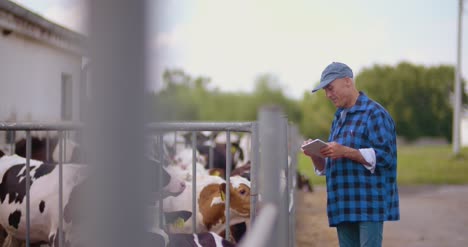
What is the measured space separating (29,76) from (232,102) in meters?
78.9

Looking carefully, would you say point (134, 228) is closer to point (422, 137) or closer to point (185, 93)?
point (185, 93)

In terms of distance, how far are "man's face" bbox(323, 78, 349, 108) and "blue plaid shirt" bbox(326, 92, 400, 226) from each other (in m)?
0.06

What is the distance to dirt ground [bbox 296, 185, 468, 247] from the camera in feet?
23.2

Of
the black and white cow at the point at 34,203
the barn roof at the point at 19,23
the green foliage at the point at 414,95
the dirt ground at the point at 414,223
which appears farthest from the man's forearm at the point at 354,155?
the green foliage at the point at 414,95

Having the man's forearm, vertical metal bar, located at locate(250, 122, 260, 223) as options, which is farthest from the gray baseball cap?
vertical metal bar, located at locate(250, 122, 260, 223)

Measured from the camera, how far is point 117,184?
1.23 feet

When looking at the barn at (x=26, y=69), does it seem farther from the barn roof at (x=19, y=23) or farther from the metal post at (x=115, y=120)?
the metal post at (x=115, y=120)

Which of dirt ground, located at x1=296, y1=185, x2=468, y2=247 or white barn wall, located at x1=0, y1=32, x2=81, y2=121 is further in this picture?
white barn wall, located at x1=0, y1=32, x2=81, y2=121

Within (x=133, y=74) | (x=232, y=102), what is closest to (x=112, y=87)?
(x=133, y=74)

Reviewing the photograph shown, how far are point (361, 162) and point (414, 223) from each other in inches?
227

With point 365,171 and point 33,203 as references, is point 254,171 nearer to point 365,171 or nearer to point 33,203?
point 365,171

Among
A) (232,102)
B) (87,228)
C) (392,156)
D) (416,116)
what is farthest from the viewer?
(232,102)

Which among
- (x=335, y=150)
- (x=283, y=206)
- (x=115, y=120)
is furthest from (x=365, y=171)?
(x=115, y=120)

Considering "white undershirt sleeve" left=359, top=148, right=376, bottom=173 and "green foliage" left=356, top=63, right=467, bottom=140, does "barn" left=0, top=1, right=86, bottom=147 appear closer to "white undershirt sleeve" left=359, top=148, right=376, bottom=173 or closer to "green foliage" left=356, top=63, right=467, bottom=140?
"white undershirt sleeve" left=359, top=148, right=376, bottom=173
